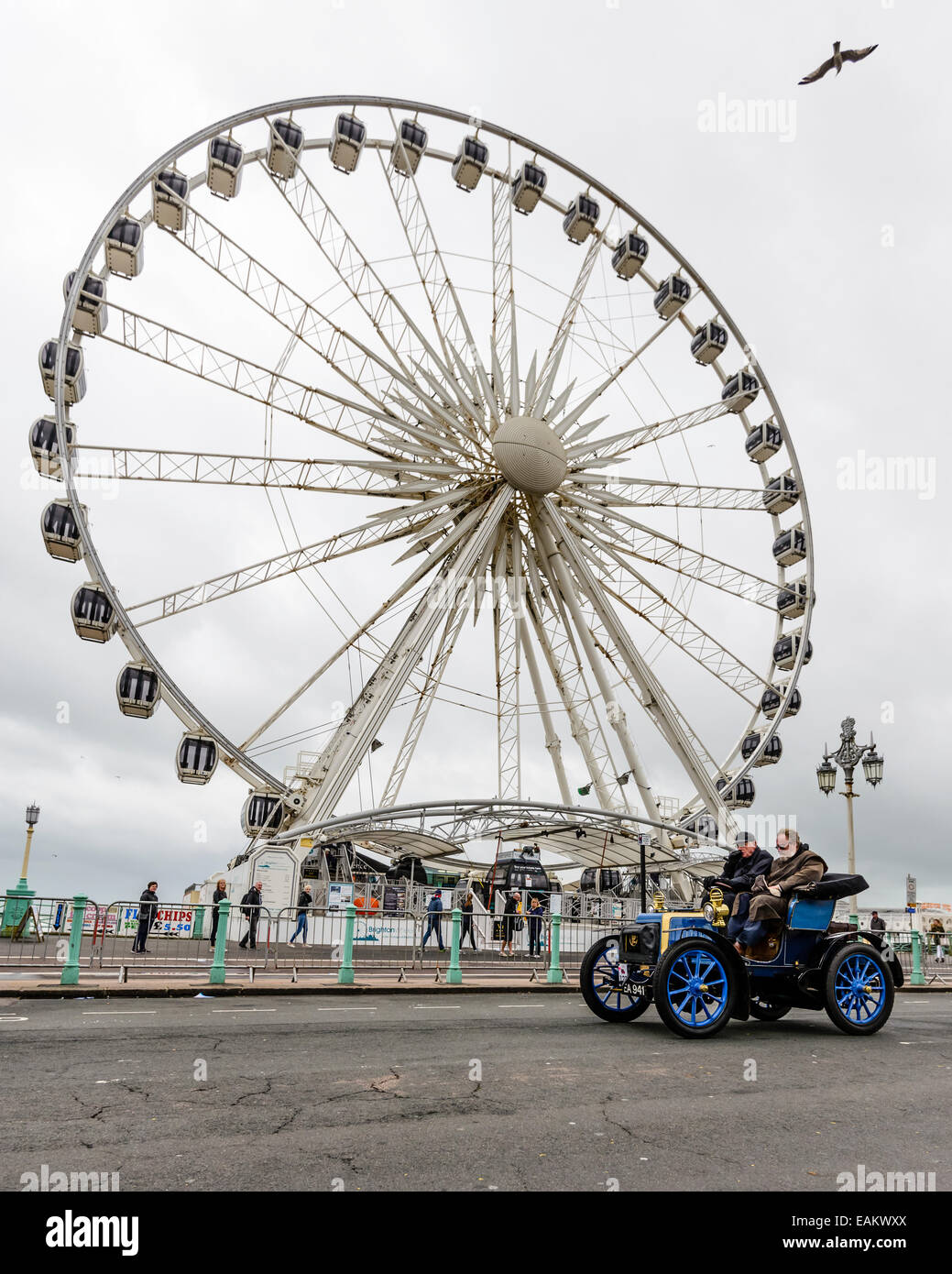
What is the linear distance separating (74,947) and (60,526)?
37.5ft

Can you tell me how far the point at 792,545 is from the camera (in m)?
29.8

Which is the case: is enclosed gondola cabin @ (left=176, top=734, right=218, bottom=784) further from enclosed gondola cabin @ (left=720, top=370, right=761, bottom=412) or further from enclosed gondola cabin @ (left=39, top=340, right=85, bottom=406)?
enclosed gondola cabin @ (left=720, top=370, right=761, bottom=412)

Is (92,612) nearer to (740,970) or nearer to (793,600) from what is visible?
(740,970)

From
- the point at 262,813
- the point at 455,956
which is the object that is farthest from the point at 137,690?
the point at 455,956

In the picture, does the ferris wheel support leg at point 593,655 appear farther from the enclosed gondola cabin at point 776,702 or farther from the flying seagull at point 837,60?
the flying seagull at point 837,60

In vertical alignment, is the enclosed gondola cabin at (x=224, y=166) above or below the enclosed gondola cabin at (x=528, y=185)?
below

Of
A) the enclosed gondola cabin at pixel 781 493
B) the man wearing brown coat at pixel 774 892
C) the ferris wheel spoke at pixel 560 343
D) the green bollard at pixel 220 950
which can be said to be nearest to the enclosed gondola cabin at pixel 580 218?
the ferris wheel spoke at pixel 560 343

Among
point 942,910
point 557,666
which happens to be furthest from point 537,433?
point 942,910

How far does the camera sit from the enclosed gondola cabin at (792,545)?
97.9 feet

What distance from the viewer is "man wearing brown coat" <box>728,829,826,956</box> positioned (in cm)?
864

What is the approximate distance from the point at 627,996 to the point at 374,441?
1736 cm

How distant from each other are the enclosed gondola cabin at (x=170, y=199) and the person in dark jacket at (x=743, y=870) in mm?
20238

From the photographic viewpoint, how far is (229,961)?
14.9 meters
